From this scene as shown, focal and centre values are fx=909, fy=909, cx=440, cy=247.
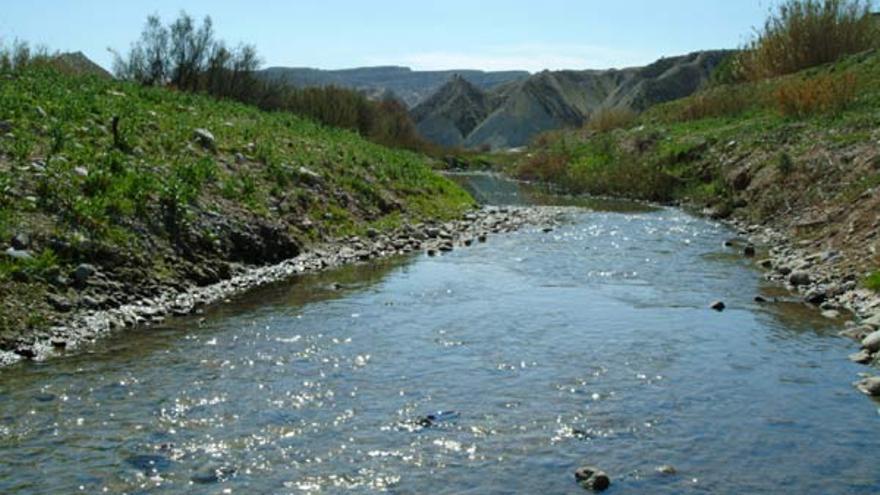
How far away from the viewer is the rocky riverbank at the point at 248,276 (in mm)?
12266

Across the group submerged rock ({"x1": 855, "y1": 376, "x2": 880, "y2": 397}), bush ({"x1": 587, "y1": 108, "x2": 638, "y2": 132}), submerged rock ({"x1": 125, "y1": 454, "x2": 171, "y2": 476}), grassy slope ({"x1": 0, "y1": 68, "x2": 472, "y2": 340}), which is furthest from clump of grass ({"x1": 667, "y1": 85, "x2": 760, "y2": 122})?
submerged rock ({"x1": 125, "y1": 454, "x2": 171, "y2": 476})

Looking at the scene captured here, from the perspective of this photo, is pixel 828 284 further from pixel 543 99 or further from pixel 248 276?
pixel 543 99

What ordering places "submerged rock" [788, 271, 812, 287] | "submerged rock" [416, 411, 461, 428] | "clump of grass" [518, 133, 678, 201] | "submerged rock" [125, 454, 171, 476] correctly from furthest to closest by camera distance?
"clump of grass" [518, 133, 678, 201], "submerged rock" [788, 271, 812, 287], "submerged rock" [416, 411, 461, 428], "submerged rock" [125, 454, 171, 476]

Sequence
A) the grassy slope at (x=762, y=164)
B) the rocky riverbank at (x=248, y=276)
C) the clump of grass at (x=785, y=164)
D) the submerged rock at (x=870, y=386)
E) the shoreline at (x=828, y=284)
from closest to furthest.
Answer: the submerged rock at (x=870, y=386) → the rocky riverbank at (x=248, y=276) → the shoreline at (x=828, y=284) → the grassy slope at (x=762, y=164) → the clump of grass at (x=785, y=164)

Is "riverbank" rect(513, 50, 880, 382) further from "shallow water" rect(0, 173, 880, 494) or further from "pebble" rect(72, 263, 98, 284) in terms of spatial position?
"pebble" rect(72, 263, 98, 284)

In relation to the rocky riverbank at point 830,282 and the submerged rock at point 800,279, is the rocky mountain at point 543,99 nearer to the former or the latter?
the rocky riverbank at point 830,282

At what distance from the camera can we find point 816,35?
53.5 m

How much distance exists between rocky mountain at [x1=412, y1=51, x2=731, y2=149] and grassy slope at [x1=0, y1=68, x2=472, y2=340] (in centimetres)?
11218

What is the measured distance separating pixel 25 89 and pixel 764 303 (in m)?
17.8

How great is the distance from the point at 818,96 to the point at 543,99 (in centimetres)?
12477

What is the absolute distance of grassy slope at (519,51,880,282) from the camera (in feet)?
72.0

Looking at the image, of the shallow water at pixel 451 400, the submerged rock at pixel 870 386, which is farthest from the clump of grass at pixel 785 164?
the submerged rock at pixel 870 386

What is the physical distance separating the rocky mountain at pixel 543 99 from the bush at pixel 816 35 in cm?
7889

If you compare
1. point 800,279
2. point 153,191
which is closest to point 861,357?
point 800,279
